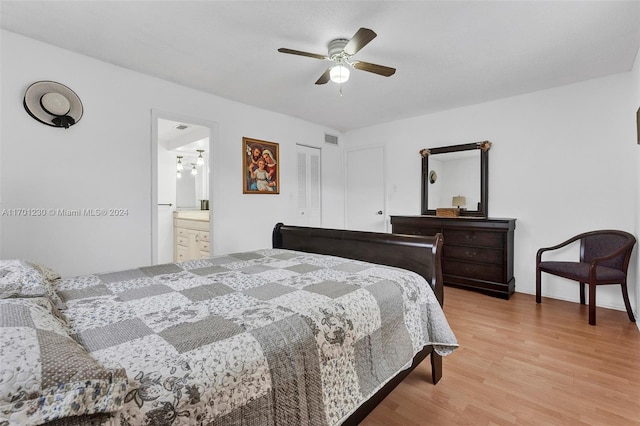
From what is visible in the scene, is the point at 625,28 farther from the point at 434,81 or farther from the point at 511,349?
the point at 511,349

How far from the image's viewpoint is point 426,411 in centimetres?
164

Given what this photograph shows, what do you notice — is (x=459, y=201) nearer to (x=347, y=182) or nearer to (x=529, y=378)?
(x=347, y=182)

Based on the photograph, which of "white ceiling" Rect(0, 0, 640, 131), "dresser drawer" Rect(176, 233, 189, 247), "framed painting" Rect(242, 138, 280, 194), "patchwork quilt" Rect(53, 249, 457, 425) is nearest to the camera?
"patchwork quilt" Rect(53, 249, 457, 425)

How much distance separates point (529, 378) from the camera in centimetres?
191

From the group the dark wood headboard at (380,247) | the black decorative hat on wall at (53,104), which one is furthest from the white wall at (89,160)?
the dark wood headboard at (380,247)

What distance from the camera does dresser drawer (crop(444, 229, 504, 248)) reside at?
356cm

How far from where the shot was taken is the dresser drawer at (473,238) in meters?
3.56

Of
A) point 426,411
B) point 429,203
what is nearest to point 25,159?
point 426,411

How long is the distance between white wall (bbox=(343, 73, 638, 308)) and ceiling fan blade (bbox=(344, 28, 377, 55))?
267cm

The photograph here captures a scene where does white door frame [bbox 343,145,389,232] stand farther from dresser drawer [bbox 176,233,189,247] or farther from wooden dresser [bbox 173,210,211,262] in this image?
dresser drawer [bbox 176,233,189,247]

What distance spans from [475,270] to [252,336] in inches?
138

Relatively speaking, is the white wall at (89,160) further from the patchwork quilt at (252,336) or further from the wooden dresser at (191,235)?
the patchwork quilt at (252,336)

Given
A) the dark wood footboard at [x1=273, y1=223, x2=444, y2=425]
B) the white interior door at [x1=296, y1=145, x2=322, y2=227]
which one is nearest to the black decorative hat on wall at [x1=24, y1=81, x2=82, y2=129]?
the dark wood footboard at [x1=273, y1=223, x2=444, y2=425]

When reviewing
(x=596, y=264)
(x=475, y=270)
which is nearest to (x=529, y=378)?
(x=596, y=264)
